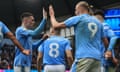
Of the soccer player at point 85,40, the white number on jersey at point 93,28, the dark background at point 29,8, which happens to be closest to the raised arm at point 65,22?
the soccer player at point 85,40

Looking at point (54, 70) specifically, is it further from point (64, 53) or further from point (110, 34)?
point (110, 34)

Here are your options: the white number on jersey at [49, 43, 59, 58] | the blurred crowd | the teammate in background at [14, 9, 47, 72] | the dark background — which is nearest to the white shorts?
the white number on jersey at [49, 43, 59, 58]

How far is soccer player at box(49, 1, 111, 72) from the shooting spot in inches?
261

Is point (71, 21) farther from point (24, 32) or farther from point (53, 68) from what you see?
point (24, 32)

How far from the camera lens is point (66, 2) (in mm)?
23656

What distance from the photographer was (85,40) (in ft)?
22.0

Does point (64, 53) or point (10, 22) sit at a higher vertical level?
point (10, 22)

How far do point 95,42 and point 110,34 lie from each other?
0.85 metres

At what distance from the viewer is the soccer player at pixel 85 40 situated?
6.64m

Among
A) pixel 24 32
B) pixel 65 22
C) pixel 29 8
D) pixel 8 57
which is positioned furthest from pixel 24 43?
pixel 29 8

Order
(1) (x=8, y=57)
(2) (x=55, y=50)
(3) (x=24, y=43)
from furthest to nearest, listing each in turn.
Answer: (1) (x=8, y=57), (3) (x=24, y=43), (2) (x=55, y=50)

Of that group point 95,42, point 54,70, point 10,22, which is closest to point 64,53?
point 54,70

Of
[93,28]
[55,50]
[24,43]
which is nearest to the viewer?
[93,28]

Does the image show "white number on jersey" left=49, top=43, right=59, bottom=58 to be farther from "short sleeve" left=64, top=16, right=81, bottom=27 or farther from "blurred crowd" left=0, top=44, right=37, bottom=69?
"blurred crowd" left=0, top=44, right=37, bottom=69
